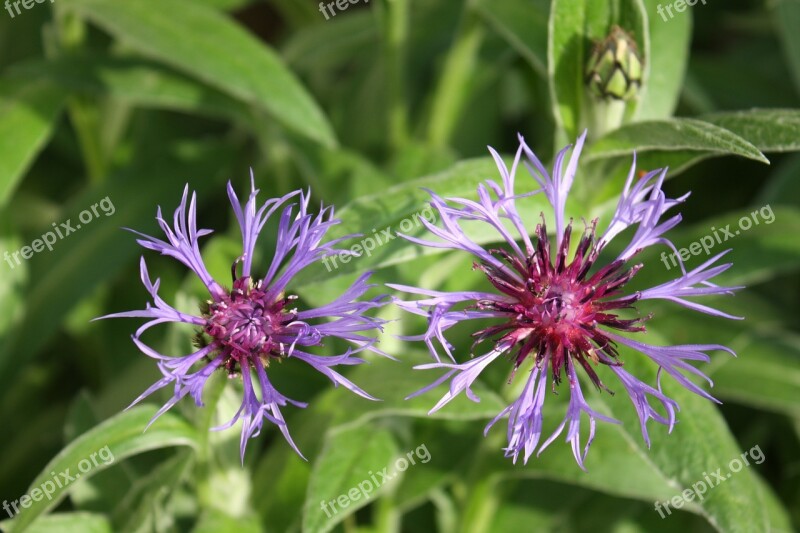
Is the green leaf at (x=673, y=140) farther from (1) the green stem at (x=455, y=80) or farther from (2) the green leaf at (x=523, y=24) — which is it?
(1) the green stem at (x=455, y=80)

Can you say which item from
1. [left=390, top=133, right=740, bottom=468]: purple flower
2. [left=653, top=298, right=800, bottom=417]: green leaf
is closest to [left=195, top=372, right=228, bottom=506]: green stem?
[left=390, top=133, right=740, bottom=468]: purple flower

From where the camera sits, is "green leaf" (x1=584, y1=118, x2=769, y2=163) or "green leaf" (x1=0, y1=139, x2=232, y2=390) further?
"green leaf" (x1=0, y1=139, x2=232, y2=390)

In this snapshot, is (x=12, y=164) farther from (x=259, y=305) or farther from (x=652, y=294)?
(x=652, y=294)

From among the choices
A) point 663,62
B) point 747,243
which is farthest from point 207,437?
point 747,243

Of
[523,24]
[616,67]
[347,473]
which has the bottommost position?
[347,473]

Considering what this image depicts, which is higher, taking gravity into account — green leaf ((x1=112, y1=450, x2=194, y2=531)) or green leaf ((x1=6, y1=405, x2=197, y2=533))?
green leaf ((x1=6, y1=405, x2=197, y2=533))

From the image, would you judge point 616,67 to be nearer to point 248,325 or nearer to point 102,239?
point 248,325

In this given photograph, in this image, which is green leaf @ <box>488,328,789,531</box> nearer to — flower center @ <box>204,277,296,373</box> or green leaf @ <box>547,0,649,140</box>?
green leaf @ <box>547,0,649,140</box>
